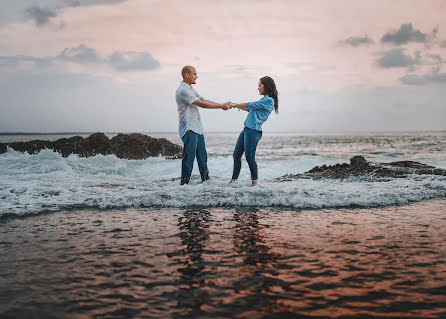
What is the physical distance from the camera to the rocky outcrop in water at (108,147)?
1775cm

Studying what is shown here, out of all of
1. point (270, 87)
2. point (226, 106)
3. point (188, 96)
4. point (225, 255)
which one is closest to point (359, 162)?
point (270, 87)

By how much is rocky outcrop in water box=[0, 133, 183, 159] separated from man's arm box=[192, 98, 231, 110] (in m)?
10.6

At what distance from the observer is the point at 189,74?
7.83 metres

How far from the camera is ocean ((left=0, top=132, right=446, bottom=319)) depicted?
2.32m

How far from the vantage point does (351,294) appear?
2457 millimetres

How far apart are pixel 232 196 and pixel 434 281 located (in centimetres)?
392

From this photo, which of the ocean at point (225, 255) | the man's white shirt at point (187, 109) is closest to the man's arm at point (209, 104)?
the man's white shirt at point (187, 109)

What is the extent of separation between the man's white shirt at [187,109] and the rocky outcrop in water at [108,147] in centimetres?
1037

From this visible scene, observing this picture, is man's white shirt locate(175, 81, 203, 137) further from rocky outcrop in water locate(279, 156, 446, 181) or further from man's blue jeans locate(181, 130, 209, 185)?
rocky outcrop in water locate(279, 156, 446, 181)

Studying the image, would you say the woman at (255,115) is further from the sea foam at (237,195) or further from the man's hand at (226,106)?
the sea foam at (237,195)

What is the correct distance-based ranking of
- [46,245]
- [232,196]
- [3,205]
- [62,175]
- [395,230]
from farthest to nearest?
[62,175]
[232,196]
[3,205]
[395,230]
[46,245]

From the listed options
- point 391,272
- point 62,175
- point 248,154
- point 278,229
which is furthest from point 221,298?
point 62,175

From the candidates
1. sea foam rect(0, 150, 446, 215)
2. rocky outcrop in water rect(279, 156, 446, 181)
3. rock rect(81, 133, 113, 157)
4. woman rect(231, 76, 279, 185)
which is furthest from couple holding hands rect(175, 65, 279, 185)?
rock rect(81, 133, 113, 157)

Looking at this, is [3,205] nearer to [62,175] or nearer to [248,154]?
[248,154]
